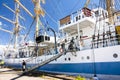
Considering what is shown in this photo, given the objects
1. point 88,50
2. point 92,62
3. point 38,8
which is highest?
point 38,8

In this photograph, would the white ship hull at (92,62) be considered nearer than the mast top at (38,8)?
Yes

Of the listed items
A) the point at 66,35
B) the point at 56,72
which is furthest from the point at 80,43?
the point at 66,35

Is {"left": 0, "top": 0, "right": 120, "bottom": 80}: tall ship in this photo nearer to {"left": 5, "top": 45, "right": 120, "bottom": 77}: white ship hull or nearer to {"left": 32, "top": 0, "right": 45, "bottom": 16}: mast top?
{"left": 5, "top": 45, "right": 120, "bottom": 77}: white ship hull

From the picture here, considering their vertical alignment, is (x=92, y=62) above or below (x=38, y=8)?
below

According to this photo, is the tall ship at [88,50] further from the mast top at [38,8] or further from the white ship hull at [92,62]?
the mast top at [38,8]

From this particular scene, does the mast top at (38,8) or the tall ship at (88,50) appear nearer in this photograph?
the tall ship at (88,50)

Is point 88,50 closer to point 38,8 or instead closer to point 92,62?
point 92,62

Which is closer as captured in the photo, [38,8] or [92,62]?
[92,62]

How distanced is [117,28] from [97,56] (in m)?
2.82

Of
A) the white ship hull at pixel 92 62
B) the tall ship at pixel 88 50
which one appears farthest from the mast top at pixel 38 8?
the white ship hull at pixel 92 62

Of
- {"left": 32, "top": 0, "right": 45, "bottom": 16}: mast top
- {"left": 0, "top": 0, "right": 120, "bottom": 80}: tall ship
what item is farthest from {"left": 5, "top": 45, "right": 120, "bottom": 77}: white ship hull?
{"left": 32, "top": 0, "right": 45, "bottom": 16}: mast top

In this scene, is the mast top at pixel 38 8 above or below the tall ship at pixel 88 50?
above

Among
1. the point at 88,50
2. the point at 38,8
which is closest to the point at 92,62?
the point at 88,50

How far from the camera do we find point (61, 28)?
21.2 m
